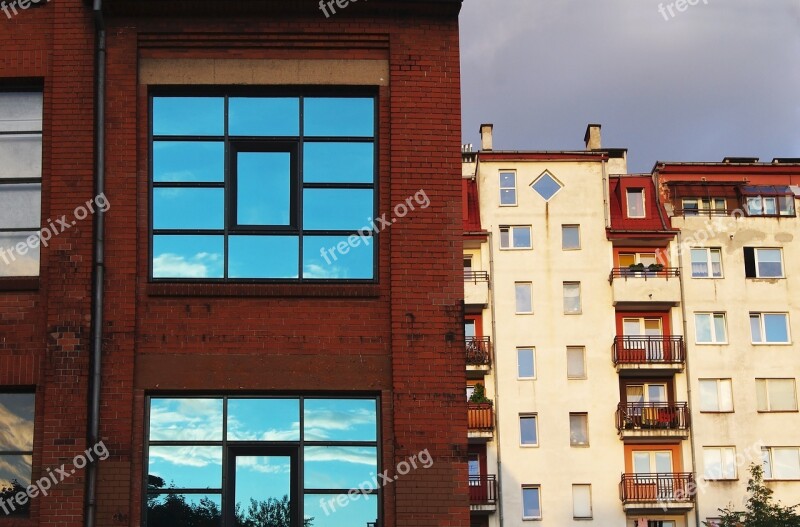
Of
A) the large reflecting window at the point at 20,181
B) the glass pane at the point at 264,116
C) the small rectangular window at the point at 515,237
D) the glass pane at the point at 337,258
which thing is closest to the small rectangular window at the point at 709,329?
the small rectangular window at the point at 515,237

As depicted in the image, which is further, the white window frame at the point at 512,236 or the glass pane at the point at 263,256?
the white window frame at the point at 512,236

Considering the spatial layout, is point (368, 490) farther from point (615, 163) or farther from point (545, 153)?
point (615, 163)

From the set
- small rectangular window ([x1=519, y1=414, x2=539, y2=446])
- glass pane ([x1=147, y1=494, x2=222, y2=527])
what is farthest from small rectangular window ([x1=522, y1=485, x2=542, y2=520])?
glass pane ([x1=147, y1=494, x2=222, y2=527])

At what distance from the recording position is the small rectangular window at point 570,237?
5978 centimetres

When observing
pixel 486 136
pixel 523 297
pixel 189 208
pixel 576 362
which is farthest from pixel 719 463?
pixel 189 208

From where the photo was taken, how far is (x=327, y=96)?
51.5 feet

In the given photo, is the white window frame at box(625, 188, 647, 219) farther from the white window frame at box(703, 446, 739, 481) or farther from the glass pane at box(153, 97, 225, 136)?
the glass pane at box(153, 97, 225, 136)

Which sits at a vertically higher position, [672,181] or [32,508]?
[672,181]

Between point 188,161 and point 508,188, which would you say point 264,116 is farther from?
point 508,188

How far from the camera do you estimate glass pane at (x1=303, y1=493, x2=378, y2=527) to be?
563 inches

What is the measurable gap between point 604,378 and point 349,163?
44.3 meters

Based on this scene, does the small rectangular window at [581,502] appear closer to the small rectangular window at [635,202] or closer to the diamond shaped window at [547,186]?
the small rectangular window at [635,202]

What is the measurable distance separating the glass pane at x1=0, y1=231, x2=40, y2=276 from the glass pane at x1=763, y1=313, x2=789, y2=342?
50.3m

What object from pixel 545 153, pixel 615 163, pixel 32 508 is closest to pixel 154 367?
pixel 32 508
